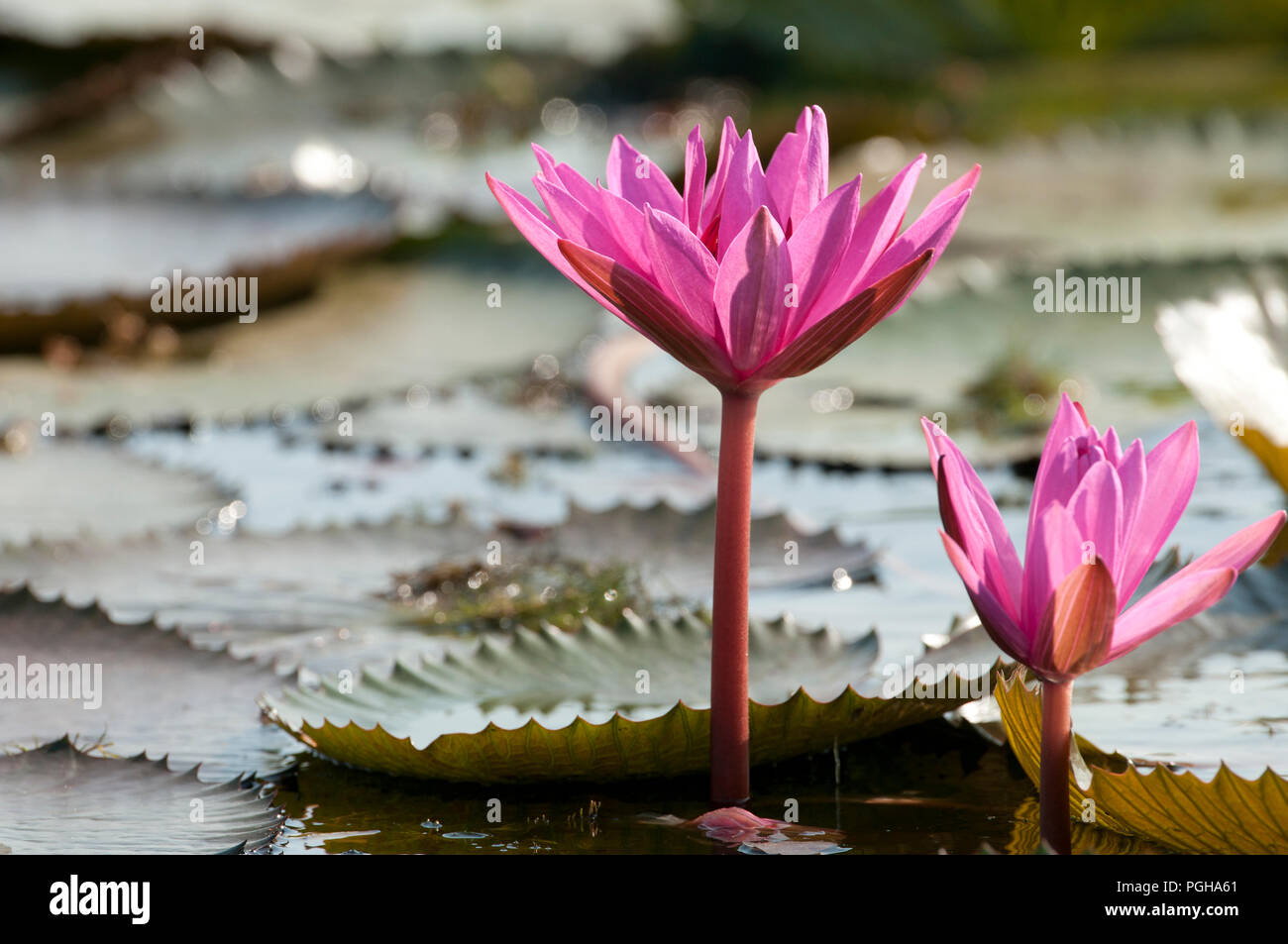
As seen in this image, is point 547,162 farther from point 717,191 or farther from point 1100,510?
point 1100,510

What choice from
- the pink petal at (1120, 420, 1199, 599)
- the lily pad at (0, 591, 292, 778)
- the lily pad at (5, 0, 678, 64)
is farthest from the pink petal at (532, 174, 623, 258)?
the lily pad at (5, 0, 678, 64)

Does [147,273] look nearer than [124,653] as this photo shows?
No

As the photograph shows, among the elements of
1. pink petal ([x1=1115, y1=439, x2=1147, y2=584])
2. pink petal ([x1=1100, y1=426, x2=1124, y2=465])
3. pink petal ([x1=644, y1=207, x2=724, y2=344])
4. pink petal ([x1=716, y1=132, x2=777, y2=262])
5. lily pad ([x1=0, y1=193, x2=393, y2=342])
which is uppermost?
lily pad ([x1=0, y1=193, x2=393, y2=342])

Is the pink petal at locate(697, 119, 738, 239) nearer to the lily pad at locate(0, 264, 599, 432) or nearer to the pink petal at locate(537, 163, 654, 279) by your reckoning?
the pink petal at locate(537, 163, 654, 279)

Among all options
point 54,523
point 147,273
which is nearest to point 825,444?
point 54,523

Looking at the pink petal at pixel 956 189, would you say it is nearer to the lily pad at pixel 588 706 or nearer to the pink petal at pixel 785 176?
the pink petal at pixel 785 176

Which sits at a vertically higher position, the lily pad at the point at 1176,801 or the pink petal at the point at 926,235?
the pink petal at the point at 926,235

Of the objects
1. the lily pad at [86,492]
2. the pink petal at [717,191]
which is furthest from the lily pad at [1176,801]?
the lily pad at [86,492]
